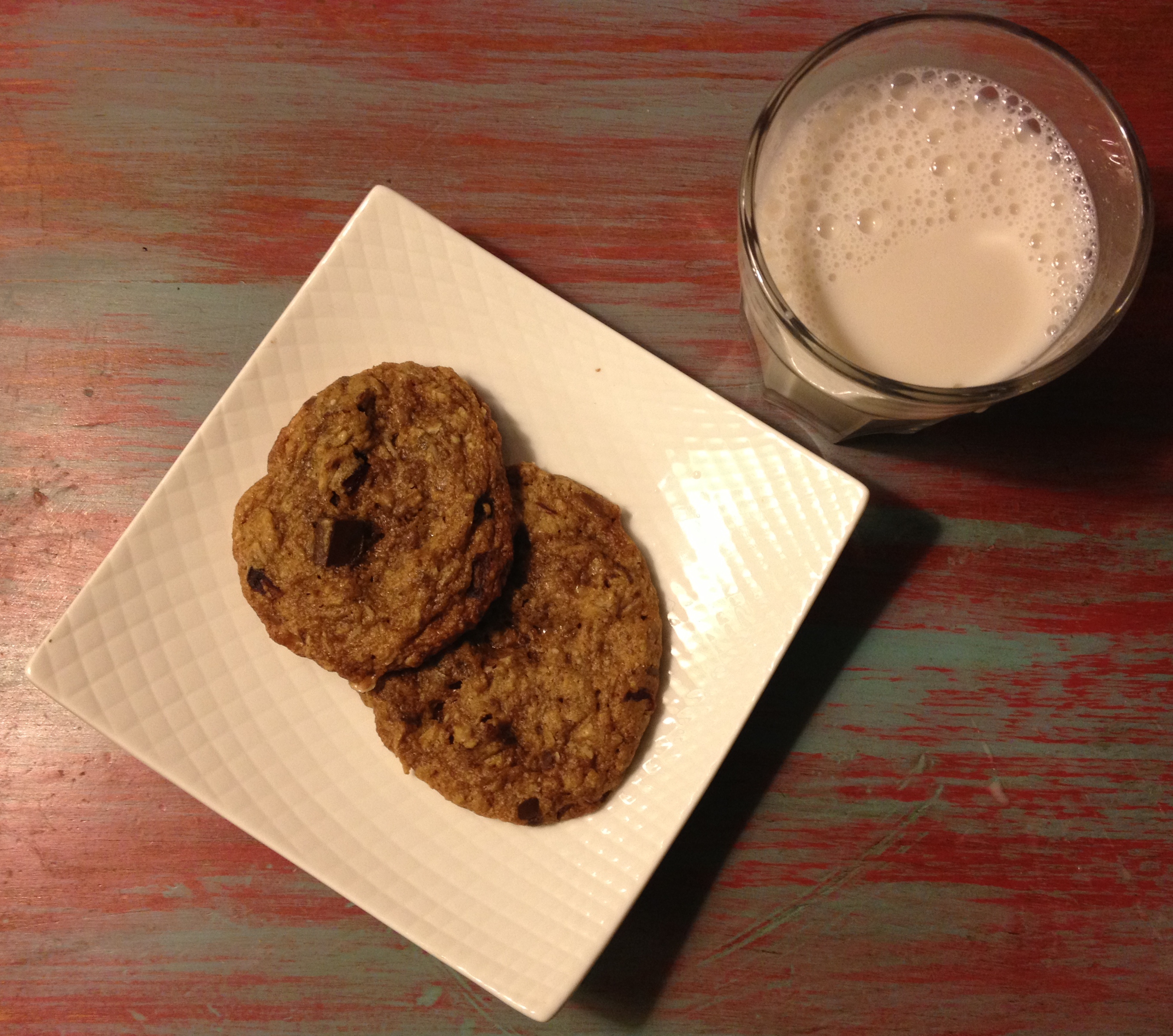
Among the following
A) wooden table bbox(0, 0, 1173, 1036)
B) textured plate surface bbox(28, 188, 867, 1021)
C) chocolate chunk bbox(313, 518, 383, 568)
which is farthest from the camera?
wooden table bbox(0, 0, 1173, 1036)

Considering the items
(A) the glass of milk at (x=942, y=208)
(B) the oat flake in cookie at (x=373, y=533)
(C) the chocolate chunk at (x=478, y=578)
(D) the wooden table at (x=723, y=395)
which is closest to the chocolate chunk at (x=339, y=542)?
(B) the oat flake in cookie at (x=373, y=533)

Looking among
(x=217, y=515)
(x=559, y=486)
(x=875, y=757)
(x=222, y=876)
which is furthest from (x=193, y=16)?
(x=875, y=757)

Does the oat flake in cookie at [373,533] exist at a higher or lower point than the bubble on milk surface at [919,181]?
lower

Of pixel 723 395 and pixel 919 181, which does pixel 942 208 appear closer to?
pixel 919 181

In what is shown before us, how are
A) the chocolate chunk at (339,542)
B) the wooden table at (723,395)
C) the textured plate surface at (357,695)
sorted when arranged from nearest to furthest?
the chocolate chunk at (339,542) → the textured plate surface at (357,695) → the wooden table at (723,395)

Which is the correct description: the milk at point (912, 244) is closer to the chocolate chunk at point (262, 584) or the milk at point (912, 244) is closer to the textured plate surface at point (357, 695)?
the textured plate surface at point (357, 695)

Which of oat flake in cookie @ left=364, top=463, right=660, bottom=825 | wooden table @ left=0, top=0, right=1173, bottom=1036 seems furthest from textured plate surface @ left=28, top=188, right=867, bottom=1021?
wooden table @ left=0, top=0, right=1173, bottom=1036

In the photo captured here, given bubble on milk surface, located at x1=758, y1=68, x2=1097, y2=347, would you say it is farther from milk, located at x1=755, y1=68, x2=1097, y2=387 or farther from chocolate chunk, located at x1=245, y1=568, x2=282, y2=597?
chocolate chunk, located at x1=245, y1=568, x2=282, y2=597
